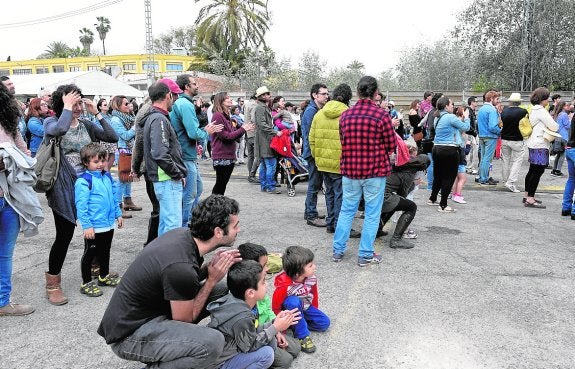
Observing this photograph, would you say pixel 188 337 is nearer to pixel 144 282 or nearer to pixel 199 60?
pixel 144 282

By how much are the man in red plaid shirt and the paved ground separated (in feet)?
1.72

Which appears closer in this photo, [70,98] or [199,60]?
[70,98]

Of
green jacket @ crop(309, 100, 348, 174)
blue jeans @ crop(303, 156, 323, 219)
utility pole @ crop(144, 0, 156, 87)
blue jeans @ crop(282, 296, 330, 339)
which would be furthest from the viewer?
utility pole @ crop(144, 0, 156, 87)

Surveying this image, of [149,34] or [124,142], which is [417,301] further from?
[149,34]

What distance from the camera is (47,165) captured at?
4.08 m

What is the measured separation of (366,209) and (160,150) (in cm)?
220

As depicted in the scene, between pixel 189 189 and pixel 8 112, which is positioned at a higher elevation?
pixel 8 112

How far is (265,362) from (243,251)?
0.78m

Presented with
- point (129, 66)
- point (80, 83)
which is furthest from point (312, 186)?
point (129, 66)

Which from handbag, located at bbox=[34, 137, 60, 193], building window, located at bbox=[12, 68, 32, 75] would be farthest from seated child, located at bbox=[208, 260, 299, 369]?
building window, located at bbox=[12, 68, 32, 75]

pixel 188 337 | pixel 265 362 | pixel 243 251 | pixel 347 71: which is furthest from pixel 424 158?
pixel 347 71

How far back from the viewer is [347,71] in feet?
97.0

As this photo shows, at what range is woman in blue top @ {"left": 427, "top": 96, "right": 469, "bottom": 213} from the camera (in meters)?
7.10

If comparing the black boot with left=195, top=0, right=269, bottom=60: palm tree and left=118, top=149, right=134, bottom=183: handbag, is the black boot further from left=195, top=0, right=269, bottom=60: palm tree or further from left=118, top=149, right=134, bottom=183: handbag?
left=195, top=0, right=269, bottom=60: palm tree
